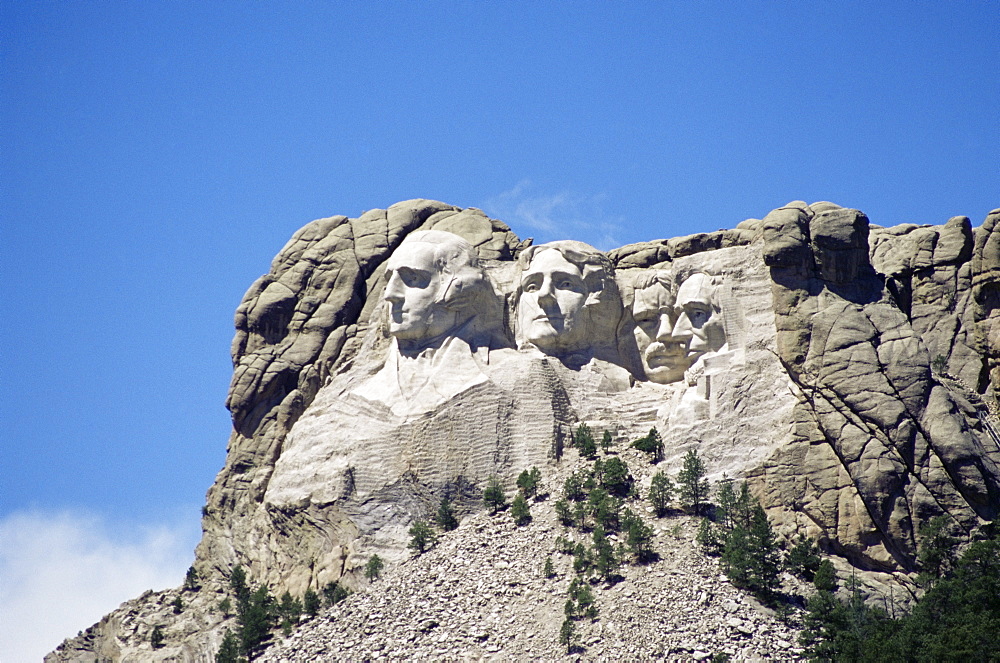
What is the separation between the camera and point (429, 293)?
61.5m

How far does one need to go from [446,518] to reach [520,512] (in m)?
2.03

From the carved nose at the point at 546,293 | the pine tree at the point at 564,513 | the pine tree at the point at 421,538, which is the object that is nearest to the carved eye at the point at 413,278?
the carved nose at the point at 546,293

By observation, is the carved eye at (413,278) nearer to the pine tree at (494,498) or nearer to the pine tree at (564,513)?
the pine tree at (494,498)

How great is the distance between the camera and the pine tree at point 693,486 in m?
56.9

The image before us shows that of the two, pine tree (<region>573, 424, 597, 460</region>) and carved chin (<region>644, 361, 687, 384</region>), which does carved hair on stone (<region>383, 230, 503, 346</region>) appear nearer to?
pine tree (<region>573, 424, 597, 460</region>)

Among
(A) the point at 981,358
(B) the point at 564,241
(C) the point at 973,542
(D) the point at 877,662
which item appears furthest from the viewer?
(B) the point at 564,241

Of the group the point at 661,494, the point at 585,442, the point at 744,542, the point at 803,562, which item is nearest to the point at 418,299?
the point at 585,442

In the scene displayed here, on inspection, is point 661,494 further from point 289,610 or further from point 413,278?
point 289,610

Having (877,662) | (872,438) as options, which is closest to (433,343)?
(872,438)

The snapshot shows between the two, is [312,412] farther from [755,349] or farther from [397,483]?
[755,349]

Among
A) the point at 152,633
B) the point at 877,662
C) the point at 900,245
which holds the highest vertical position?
the point at 900,245

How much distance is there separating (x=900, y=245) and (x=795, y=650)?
13872 mm

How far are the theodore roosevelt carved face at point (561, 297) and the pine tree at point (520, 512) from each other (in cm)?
551

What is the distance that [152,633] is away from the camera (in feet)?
198
